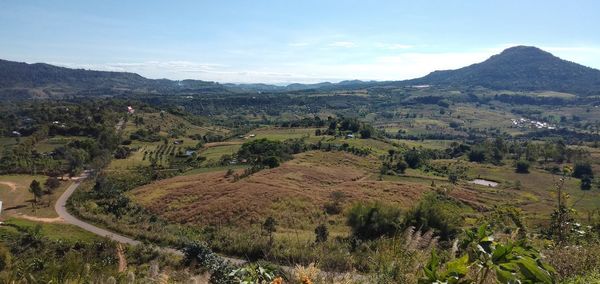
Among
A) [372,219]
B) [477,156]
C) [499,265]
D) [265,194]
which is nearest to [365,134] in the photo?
[477,156]

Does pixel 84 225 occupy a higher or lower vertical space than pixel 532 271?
lower

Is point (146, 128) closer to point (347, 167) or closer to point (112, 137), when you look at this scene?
point (112, 137)

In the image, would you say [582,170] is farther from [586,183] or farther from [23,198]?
[23,198]

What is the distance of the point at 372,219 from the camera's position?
40.1 meters

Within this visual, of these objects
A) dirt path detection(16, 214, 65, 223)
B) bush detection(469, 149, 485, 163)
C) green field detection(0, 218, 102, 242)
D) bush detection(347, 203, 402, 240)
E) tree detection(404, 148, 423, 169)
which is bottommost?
bush detection(469, 149, 485, 163)

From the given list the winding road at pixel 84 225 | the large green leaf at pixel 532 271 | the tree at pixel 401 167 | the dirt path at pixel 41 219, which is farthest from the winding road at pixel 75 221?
the tree at pixel 401 167

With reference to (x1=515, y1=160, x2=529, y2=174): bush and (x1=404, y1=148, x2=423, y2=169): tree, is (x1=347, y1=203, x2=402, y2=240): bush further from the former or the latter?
(x1=515, y1=160, x2=529, y2=174): bush

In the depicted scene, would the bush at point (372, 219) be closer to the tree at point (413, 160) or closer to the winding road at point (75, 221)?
the winding road at point (75, 221)

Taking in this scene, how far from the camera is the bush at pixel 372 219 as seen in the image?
39138 mm

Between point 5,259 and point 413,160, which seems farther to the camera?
point 413,160

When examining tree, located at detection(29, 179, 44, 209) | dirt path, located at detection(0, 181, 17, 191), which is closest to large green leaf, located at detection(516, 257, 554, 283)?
tree, located at detection(29, 179, 44, 209)

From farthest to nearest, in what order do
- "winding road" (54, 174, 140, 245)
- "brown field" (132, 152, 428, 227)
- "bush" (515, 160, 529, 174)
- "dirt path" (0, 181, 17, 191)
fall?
1. "bush" (515, 160, 529, 174)
2. "dirt path" (0, 181, 17, 191)
3. "brown field" (132, 152, 428, 227)
4. "winding road" (54, 174, 140, 245)

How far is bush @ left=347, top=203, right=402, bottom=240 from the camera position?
39138 millimetres

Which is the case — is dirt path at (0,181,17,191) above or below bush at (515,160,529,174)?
above
